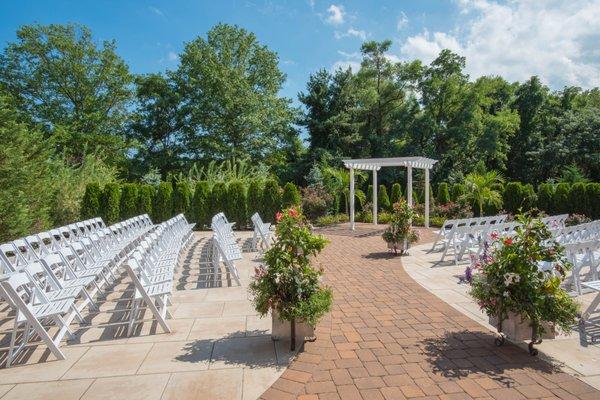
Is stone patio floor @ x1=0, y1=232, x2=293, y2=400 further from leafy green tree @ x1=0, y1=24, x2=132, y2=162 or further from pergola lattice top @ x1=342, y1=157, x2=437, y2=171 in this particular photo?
leafy green tree @ x1=0, y1=24, x2=132, y2=162

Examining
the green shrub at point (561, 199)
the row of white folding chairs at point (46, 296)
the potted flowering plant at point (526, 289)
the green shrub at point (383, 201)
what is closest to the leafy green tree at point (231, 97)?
the green shrub at point (383, 201)

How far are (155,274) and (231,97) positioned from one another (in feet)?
67.3

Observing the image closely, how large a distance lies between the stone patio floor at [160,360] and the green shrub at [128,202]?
938cm

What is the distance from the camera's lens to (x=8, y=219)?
9406 millimetres

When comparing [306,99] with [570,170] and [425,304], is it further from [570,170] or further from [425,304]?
[425,304]

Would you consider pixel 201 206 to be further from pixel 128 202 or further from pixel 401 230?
pixel 401 230

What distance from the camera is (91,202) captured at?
13703 mm

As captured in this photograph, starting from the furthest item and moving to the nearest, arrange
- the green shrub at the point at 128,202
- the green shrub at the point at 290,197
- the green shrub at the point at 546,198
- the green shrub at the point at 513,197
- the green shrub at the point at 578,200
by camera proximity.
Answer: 1. the green shrub at the point at 513,197
2. the green shrub at the point at 546,198
3. the green shrub at the point at 290,197
4. the green shrub at the point at 578,200
5. the green shrub at the point at 128,202

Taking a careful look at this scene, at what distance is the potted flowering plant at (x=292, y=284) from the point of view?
3.63 meters

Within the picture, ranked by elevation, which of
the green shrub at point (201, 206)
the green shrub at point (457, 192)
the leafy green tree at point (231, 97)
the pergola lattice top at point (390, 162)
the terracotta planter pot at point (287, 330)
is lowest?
the terracotta planter pot at point (287, 330)

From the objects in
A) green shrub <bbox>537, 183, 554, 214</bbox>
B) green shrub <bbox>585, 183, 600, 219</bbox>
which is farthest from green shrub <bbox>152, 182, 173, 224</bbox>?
green shrub <bbox>585, 183, 600, 219</bbox>

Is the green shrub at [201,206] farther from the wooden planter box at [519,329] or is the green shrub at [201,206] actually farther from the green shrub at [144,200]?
the wooden planter box at [519,329]

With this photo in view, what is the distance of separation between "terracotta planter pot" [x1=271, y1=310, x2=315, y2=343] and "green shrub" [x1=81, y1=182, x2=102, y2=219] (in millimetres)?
12102

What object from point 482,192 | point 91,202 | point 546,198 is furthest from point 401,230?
point 91,202
